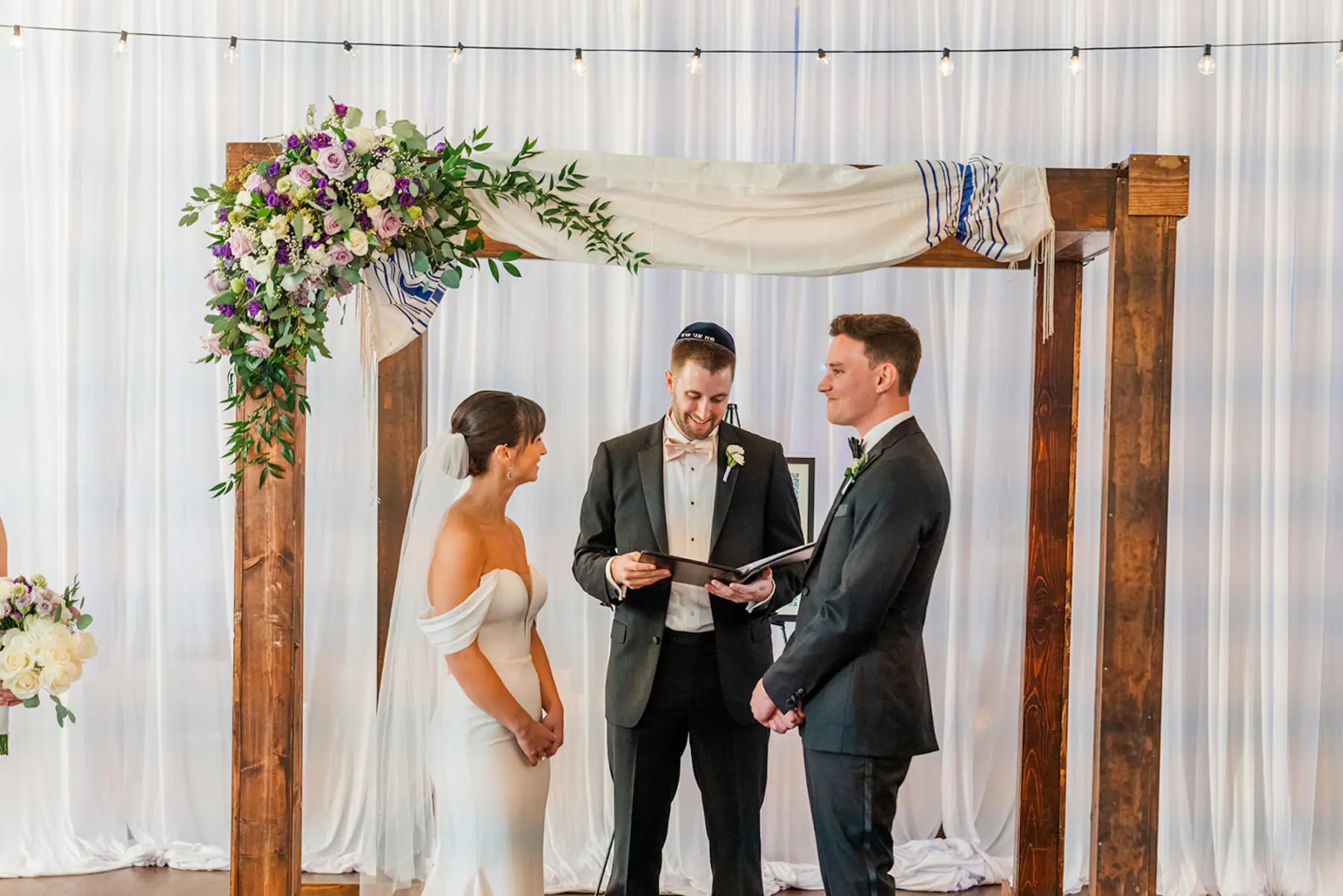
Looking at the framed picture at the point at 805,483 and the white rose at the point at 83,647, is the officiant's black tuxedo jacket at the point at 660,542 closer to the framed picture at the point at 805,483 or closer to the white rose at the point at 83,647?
the framed picture at the point at 805,483

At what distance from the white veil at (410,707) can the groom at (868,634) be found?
3.00 ft

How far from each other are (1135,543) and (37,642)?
2.56 m

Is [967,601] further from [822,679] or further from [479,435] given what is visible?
[479,435]

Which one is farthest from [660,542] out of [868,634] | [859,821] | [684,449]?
[859,821]

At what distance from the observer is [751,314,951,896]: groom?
2756 mm

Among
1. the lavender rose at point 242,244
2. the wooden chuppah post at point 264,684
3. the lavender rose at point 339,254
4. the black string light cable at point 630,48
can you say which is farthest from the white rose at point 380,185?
the black string light cable at point 630,48

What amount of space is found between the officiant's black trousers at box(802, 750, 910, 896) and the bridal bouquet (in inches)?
67.7

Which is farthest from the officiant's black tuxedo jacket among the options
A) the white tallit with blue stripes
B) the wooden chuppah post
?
the wooden chuppah post

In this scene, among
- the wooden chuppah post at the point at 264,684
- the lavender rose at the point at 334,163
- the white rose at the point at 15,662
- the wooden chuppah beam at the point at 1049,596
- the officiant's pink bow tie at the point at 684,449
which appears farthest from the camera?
the wooden chuppah beam at the point at 1049,596

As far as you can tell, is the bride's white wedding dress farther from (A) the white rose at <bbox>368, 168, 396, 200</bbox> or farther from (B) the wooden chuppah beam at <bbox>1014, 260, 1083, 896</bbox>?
(B) the wooden chuppah beam at <bbox>1014, 260, 1083, 896</bbox>

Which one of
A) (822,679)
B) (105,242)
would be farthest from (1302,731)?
(105,242)

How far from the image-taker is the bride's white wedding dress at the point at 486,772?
2969 mm

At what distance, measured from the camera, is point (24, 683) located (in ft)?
8.11

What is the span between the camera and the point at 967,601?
4.52 metres
